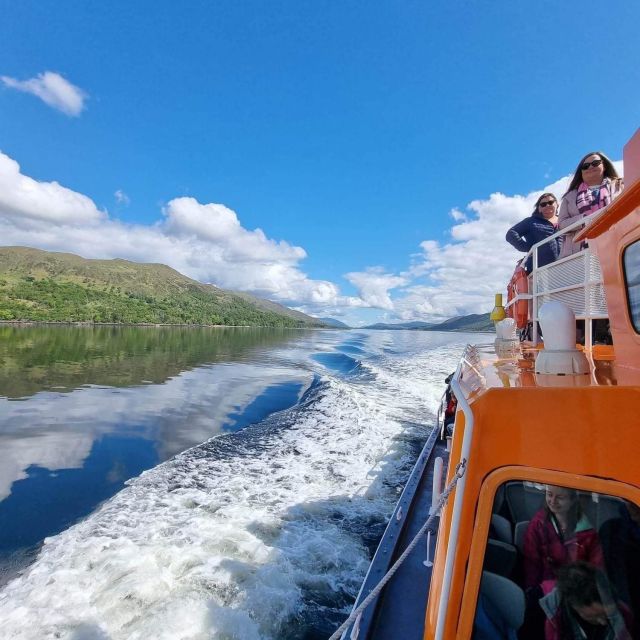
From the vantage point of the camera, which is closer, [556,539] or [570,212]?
[556,539]

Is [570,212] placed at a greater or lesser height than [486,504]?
greater

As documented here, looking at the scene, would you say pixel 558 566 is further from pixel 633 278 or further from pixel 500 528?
pixel 633 278

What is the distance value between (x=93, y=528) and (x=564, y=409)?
675 centimetres

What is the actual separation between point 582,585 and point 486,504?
499 mm

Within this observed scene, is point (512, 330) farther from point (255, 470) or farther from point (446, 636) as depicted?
point (255, 470)

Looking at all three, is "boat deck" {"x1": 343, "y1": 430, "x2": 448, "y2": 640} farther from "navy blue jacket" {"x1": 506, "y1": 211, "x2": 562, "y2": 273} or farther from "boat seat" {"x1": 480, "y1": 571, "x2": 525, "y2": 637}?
"navy blue jacket" {"x1": 506, "y1": 211, "x2": 562, "y2": 273}

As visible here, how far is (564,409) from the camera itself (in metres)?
1.64

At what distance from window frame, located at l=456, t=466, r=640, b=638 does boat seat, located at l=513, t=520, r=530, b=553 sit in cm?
15

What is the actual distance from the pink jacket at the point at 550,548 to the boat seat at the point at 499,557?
0.07m

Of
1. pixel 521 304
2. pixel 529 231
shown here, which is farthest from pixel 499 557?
pixel 529 231

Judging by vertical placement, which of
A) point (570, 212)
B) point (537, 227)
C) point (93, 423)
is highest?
point (537, 227)

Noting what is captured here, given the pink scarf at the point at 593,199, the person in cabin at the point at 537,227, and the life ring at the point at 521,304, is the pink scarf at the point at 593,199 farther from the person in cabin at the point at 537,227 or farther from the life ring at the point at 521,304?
the life ring at the point at 521,304

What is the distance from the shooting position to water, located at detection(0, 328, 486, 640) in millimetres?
4191

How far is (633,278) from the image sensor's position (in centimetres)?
236
